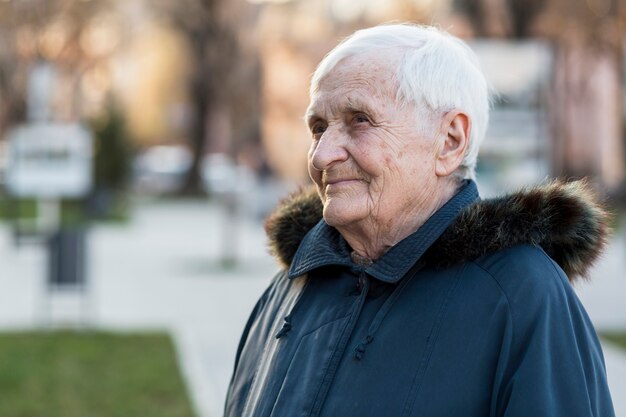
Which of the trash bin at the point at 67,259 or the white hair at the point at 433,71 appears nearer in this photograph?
the white hair at the point at 433,71

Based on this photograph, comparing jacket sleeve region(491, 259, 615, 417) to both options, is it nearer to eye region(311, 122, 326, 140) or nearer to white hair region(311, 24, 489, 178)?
white hair region(311, 24, 489, 178)

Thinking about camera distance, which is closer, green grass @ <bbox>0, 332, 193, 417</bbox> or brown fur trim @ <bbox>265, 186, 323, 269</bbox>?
brown fur trim @ <bbox>265, 186, 323, 269</bbox>

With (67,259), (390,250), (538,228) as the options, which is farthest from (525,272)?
(67,259)

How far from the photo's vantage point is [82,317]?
11805mm

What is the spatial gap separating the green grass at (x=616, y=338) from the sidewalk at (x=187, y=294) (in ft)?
1.02

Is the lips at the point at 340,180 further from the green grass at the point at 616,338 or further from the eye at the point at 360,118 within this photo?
the green grass at the point at 616,338

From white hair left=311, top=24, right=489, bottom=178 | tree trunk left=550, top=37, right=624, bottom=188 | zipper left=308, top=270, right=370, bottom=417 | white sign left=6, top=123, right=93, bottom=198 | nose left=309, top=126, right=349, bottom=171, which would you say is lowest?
tree trunk left=550, top=37, right=624, bottom=188

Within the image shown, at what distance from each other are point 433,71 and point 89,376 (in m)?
6.62

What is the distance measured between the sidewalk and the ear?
4.20 m

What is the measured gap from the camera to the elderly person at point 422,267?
2.26 meters

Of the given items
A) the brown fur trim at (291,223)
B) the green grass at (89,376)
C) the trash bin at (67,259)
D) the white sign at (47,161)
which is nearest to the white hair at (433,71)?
the brown fur trim at (291,223)

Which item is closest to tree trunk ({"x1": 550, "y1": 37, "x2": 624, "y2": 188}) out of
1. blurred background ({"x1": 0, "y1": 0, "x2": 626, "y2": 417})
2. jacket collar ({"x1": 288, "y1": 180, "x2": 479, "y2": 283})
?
blurred background ({"x1": 0, "y1": 0, "x2": 626, "y2": 417})

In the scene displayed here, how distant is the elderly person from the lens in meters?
2.26

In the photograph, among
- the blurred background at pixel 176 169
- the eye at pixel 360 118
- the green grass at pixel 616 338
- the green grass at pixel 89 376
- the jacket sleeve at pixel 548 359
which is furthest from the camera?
the green grass at pixel 616 338
